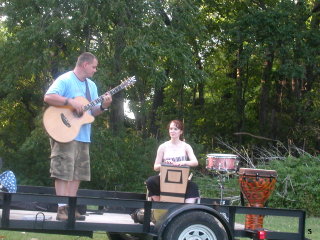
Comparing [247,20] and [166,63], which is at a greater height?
[247,20]

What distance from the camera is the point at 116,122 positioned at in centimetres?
1692

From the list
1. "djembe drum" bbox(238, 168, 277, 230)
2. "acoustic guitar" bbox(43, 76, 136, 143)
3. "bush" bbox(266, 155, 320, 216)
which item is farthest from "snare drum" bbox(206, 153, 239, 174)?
"bush" bbox(266, 155, 320, 216)

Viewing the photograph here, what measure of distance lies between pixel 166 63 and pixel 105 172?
129 inches

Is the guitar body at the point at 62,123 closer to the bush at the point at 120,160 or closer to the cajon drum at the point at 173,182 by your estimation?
the cajon drum at the point at 173,182

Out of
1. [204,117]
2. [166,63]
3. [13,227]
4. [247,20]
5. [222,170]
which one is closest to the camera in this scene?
[13,227]

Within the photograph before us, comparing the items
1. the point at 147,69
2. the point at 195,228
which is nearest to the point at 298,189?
the point at 147,69

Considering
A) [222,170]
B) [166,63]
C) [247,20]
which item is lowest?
[222,170]

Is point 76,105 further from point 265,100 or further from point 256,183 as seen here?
point 265,100

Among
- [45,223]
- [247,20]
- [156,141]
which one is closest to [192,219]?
[45,223]

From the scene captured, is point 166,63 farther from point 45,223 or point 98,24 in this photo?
point 45,223

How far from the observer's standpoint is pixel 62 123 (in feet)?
20.6

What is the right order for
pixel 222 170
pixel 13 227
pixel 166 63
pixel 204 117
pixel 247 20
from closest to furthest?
pixel 13 227 → pixel 222 170 → pixel 166 63 → pixel 247 20 → pixel 204 117

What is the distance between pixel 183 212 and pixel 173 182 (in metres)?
0.68

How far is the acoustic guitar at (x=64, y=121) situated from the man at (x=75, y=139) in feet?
0.20
